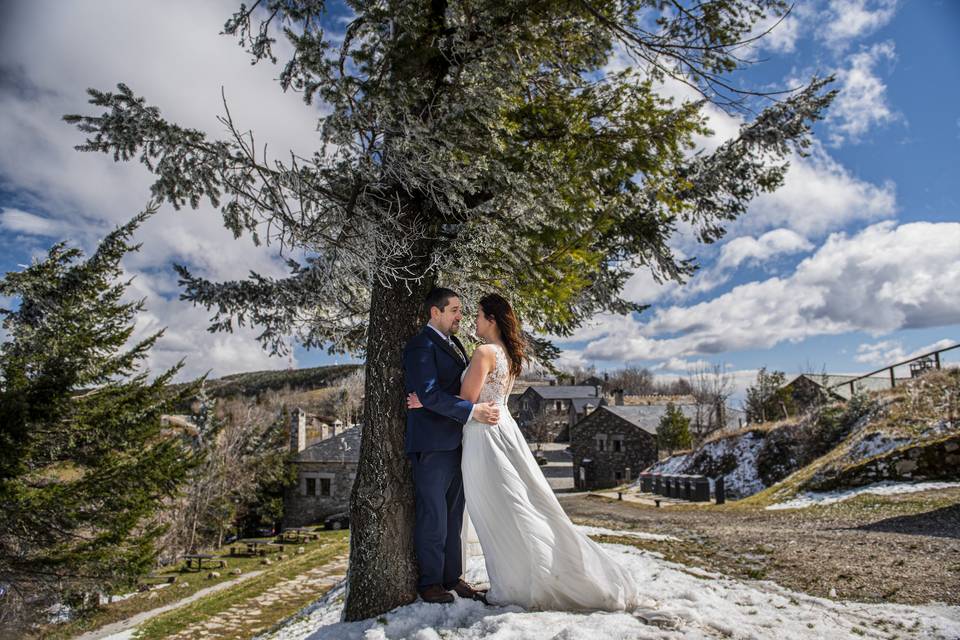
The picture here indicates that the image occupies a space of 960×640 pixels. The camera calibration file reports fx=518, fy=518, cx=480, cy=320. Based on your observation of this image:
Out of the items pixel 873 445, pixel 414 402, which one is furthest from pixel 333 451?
pixel 414 402

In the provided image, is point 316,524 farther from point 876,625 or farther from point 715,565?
point 876,625

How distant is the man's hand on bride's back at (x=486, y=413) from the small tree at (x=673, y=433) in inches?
1485

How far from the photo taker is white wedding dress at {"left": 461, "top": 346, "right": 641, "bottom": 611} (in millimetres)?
4074

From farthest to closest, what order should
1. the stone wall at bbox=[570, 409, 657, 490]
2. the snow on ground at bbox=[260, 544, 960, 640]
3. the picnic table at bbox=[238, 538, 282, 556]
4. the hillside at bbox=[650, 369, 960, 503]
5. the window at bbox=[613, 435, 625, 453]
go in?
1. the window at bbox=[613, 435, 625, 453]
2. the stone wall at bbox=[570, 409, 657, 490]
3. the picnic table at bbox=[238, 538, 282, 556]
4. the hillside at bbox=[650, 369, 960, 503]
5. the snow on ground at bbox=[260, 544, 960, 640]

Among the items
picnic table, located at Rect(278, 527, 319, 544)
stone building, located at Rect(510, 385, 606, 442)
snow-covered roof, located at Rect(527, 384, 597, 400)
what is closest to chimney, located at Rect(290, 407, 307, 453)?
picnic table, located at Rect(278, 527, 319, 544)

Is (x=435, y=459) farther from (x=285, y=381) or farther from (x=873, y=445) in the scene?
(x=285, y=381)

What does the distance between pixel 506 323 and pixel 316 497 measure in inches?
1244

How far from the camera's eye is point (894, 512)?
11.4m

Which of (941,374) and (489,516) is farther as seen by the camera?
(941,374)

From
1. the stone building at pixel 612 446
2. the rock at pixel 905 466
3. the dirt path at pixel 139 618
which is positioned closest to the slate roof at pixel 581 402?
the stone building at pixel 612 446

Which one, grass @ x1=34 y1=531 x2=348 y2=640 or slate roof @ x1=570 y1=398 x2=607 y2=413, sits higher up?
slate roof @ x1=570 y1=398 x2=607 y2=413

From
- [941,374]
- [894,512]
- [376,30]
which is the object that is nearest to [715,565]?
[376,30]

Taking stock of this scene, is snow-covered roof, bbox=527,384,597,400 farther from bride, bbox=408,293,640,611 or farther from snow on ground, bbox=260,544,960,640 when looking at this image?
bride, bbox=408,293,640,611

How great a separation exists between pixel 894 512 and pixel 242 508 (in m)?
32.2
